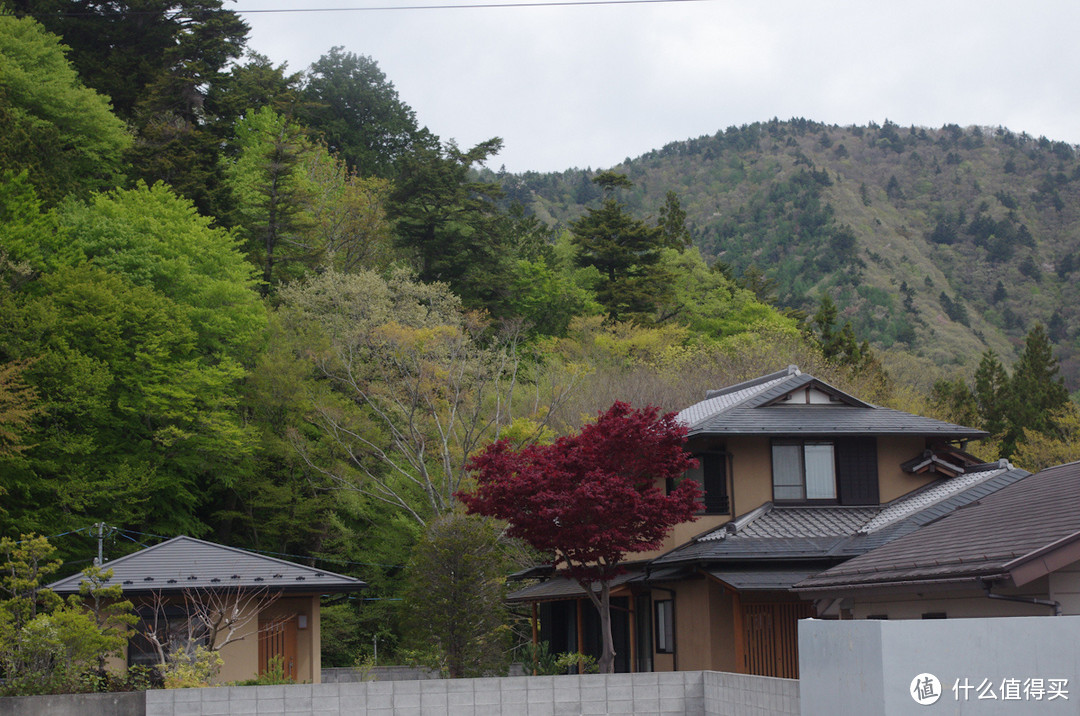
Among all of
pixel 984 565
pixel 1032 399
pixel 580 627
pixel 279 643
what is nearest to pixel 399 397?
pixel 580 627

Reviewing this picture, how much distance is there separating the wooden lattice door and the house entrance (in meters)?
9.64

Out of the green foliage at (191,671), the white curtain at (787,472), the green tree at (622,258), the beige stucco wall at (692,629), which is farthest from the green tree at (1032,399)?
the green foliage at (191,671)

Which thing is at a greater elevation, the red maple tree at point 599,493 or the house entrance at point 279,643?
the red maple tree at point 599,493

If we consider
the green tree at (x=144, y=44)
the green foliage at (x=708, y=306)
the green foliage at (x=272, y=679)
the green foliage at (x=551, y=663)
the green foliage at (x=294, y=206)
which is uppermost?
the green tree at (x=144, y=44)

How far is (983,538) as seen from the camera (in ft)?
45.3

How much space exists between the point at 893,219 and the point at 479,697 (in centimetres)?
10135

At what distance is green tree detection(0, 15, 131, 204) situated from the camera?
3934 cm

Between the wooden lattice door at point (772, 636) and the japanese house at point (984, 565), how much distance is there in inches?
106

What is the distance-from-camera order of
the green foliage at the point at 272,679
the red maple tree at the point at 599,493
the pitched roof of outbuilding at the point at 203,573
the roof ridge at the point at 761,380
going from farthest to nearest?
1. the roof ridge at the point at 761,380
2. the pitched roof of outbuilding at the point at 203,573
3. the red maple tree at the point at 599,493
4. the green foliage at the point at 272,679

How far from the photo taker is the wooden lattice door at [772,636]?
18984 millimetres

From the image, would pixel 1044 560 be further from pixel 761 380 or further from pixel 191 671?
pixel 761 380

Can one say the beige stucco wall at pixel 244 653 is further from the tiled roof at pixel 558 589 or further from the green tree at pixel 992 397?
the green tree at pixel 992 397

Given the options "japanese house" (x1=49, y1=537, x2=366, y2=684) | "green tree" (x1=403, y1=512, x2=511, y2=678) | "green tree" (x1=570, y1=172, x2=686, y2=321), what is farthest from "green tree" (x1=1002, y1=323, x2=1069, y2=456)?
"japanese house" (x1=49, y1=537, x2=366, y2=684)

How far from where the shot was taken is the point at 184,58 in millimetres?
49750
